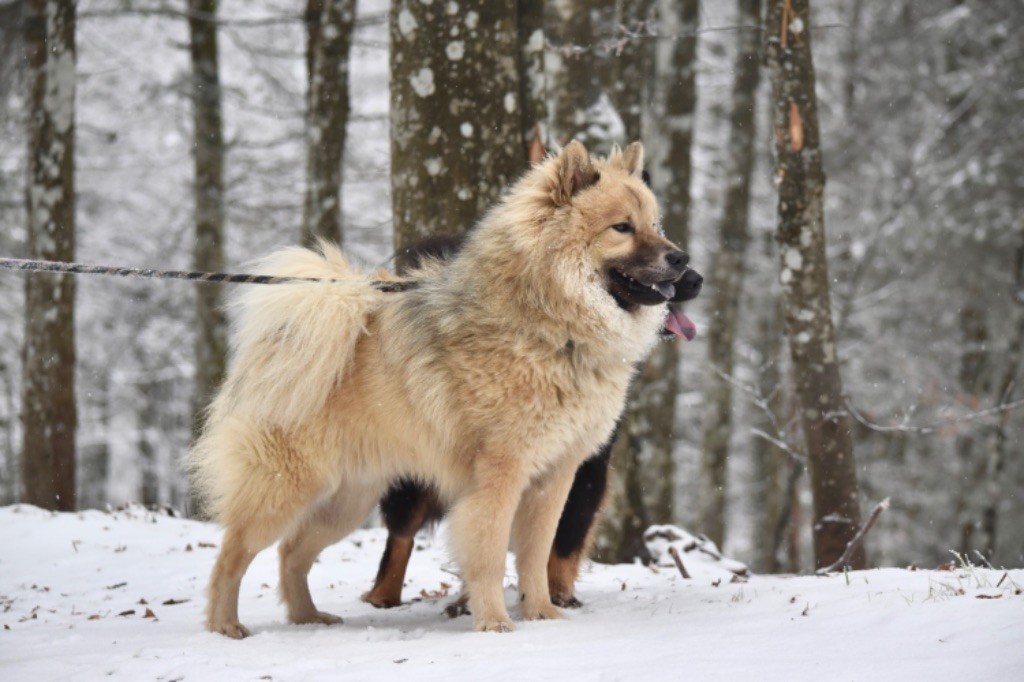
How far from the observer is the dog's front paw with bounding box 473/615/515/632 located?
415cm

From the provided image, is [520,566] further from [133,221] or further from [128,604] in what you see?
[133,221]

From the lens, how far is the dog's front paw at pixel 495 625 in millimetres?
4152

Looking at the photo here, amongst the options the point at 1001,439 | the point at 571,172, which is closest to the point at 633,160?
the point at 571,172

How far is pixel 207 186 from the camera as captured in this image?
12281mm

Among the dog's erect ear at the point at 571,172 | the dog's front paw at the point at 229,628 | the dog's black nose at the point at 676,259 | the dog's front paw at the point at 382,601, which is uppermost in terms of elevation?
the dog's erect ear at the point at 571,172

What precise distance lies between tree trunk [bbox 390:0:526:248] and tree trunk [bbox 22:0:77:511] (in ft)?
17.0

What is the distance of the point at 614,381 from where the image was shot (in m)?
4.48

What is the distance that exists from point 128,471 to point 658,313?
67.2ft

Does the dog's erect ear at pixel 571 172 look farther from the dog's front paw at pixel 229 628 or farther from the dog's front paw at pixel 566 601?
the dog's front paw at pixel 229 628

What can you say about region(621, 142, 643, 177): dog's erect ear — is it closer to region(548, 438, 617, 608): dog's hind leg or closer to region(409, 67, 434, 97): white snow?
region(548, 438, 617, 608): dog's hind leg

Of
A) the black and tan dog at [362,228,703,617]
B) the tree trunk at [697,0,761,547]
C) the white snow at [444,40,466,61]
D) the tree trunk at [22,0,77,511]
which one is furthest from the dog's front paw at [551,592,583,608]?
the tree trunk at [697,0,761,547]

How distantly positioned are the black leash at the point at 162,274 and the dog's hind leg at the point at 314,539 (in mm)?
1051

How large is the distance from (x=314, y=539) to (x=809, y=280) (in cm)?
369

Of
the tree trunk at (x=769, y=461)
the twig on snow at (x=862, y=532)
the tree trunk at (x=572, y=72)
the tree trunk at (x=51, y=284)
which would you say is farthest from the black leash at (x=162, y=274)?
the tree trunk at (x=769, y=461)
